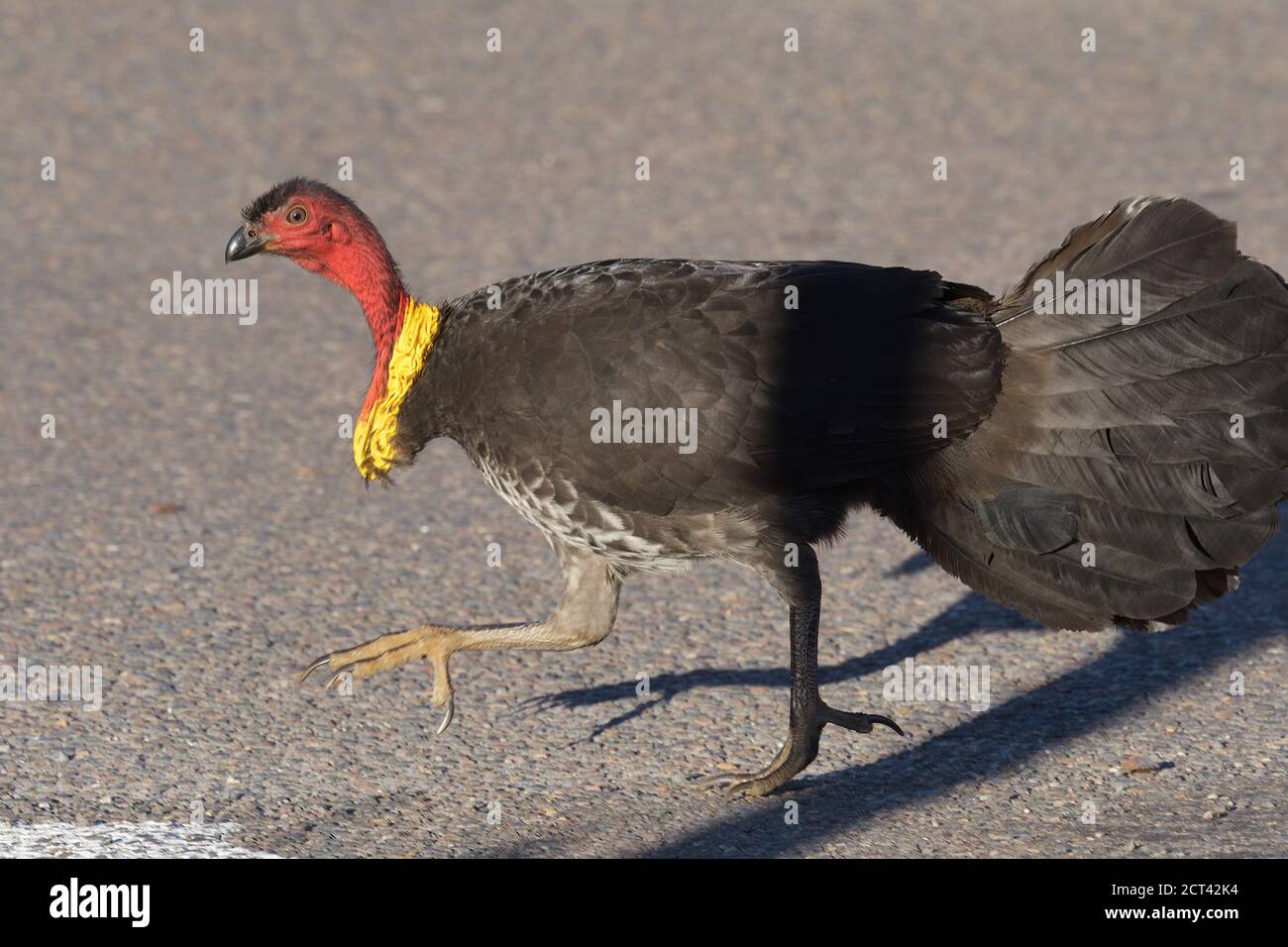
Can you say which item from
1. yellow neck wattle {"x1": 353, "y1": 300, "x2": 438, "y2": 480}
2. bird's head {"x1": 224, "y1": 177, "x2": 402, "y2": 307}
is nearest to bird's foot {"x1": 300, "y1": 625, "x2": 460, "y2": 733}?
yellow neck wattle {"x1": 353, "y1": 300, "x2": 438, "y2": 480}

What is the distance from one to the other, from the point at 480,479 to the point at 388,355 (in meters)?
2.10

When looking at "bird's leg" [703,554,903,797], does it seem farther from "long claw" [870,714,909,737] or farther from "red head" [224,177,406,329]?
"red head" [224,177,406,329]

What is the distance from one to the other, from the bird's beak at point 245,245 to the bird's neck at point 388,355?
322 millimetres

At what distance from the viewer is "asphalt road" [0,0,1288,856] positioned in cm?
515

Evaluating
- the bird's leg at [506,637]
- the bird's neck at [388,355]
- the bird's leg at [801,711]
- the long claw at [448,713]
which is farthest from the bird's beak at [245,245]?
the bird's leg at [801,711]

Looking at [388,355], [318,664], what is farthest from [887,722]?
[388,355]

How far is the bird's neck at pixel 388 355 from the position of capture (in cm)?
548

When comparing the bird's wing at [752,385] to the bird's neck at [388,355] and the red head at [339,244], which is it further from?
the red head at [339,244]

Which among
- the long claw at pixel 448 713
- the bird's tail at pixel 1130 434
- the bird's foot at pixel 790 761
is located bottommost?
the bird's foot at pixel 790 761

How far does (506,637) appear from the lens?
5.55 meters

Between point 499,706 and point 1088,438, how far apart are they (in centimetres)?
200

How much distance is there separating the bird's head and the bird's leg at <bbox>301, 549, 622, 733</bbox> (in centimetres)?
102

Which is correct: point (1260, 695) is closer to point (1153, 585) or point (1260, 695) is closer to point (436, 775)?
point (1153, 585)

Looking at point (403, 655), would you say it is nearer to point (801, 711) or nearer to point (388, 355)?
point (388, 355)
